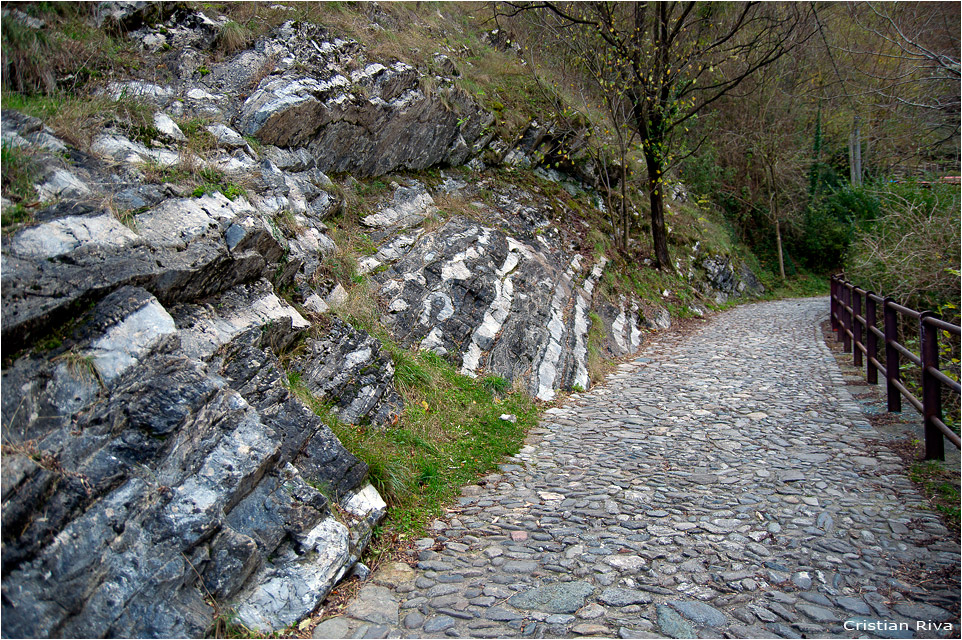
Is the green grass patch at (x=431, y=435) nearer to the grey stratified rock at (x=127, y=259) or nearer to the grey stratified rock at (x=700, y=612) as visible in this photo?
the grey stratified rock at (x=127, y=259)

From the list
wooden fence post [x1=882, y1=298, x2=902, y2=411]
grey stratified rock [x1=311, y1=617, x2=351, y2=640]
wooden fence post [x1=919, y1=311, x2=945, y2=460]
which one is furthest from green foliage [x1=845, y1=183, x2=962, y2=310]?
grey stratified rock [x1=311, y1=617, x2=351, y2=640]

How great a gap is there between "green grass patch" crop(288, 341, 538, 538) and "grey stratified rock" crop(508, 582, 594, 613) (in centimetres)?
116

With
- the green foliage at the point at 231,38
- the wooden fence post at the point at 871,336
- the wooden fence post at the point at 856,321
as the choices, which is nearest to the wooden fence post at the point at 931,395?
the wooden fence post at the point at 871,336

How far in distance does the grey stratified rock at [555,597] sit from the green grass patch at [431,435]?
1163mm

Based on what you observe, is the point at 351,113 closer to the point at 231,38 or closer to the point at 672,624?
the point at 231,38

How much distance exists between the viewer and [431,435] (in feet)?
18.4

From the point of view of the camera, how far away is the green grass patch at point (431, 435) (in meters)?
4.53

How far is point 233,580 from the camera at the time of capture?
3.04 m

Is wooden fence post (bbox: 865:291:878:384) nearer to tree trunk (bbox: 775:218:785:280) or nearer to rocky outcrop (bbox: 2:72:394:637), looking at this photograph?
rocky outcrop (bbox: 2:72:394:637)

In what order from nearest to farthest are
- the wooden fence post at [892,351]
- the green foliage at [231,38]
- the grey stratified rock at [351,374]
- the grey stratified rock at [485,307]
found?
1. the grey stratified rock at [351,374]
2. the wooden fence post at [892,351]
3. the grey stratified rock at [485,307]
4. the green foliage at [231,38]

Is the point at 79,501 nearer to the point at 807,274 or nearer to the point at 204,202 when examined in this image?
the point at 204,202

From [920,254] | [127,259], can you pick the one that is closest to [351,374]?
[127,259]

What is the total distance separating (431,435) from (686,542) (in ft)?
8.55

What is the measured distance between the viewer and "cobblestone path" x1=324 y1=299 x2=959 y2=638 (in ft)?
10.3
